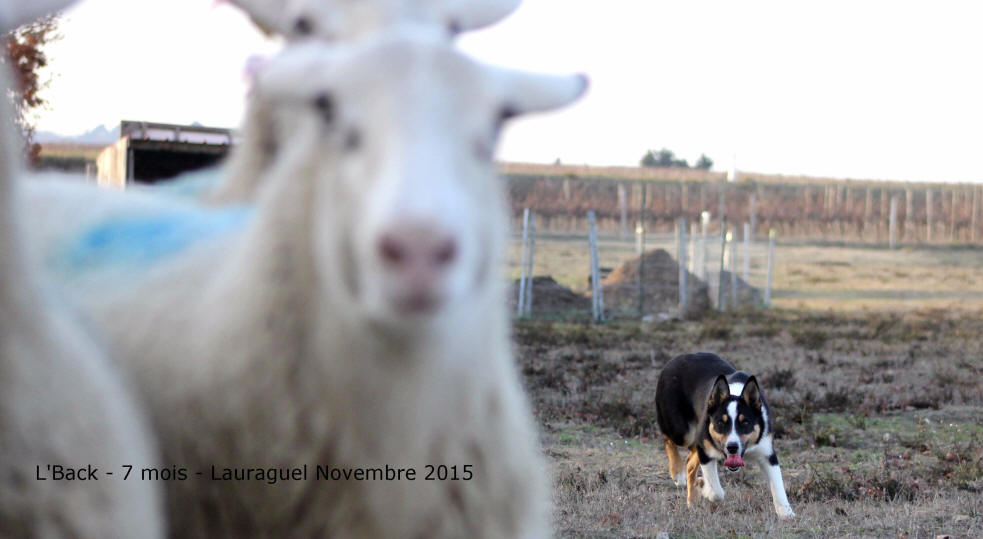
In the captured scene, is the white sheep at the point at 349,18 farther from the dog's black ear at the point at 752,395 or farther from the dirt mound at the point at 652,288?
the dirt mound at the point at 652,288

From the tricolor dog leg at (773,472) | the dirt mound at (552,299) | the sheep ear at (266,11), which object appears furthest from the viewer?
the dirt mound at (552,299)

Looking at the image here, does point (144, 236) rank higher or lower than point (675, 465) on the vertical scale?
higher

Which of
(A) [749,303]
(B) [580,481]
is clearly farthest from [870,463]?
(A) [749,303]

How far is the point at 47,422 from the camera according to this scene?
5.98ft

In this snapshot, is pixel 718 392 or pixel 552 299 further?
pixel 552 299

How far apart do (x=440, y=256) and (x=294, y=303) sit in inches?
21.8

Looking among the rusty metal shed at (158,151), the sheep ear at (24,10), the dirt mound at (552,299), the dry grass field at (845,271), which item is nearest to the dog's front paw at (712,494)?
the rusty metal shed at (158,151)

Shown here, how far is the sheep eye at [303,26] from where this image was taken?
196 centimetres

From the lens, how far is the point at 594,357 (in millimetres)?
11758

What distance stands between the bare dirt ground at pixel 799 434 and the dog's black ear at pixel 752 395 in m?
0.51

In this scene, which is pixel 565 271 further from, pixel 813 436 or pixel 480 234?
pixel 480 234

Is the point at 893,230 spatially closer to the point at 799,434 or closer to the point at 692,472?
the point at 799,434

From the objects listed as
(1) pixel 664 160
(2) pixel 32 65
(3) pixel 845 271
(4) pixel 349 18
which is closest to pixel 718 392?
(4) pixel 349 18

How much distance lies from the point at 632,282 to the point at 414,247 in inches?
786
